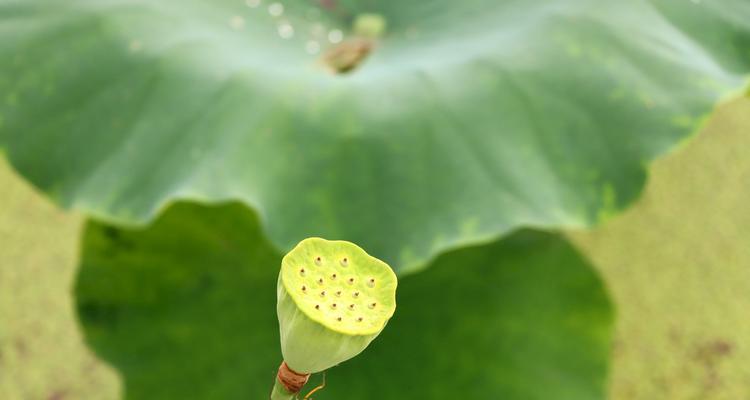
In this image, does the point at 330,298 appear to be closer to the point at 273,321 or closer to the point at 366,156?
the point at 366,156

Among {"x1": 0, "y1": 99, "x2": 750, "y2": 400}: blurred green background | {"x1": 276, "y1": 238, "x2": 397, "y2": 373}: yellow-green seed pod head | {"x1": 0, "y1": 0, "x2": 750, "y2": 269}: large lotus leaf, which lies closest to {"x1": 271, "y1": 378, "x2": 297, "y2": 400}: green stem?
{"x1": 276, "y1": 238, "x2": 397, "y2": 373}: yellow-green seed pod head

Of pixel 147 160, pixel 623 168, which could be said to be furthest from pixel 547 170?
pixel 147 160

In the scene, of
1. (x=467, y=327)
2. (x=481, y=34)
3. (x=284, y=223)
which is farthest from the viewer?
→ (x=467, y=327)

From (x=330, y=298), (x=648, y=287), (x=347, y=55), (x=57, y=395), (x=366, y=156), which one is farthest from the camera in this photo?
(x=648, y=287)

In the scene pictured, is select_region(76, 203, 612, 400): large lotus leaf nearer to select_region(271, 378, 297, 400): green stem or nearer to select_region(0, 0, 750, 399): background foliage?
select_region(0, 0, 750, 399): background foliage

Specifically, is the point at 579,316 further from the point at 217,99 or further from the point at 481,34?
the point at 217,99

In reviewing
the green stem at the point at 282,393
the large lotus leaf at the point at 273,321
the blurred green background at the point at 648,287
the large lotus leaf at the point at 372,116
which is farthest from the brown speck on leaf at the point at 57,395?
the green stem at the point at 282,393

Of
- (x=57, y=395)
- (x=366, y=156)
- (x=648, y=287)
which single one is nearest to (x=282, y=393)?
(x=366, y=156)
